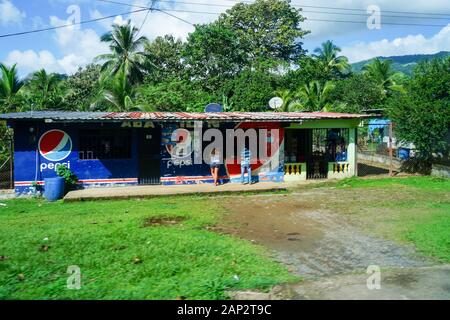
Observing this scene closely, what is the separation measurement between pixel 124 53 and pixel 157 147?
19371 millimetres

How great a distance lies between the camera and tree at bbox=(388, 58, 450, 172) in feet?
49.0

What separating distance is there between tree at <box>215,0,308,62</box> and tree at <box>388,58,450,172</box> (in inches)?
763

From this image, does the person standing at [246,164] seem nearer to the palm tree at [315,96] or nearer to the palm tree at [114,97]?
the palm tree at [114,97]

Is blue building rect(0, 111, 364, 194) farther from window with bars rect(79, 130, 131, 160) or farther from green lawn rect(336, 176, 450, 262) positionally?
green lawn rect(336, 176, 450, 262)

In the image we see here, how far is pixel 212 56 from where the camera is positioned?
1119 inches

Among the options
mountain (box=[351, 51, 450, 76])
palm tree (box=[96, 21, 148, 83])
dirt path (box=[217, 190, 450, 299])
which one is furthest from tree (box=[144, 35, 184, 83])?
dirt path (box=[217, 190, 450, 299])

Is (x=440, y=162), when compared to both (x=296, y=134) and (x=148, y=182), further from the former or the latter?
(x=148, y=182)

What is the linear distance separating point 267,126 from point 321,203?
14.9 feet

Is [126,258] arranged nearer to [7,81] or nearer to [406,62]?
[7,81]

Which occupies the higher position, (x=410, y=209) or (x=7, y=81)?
(x=7, y=81)

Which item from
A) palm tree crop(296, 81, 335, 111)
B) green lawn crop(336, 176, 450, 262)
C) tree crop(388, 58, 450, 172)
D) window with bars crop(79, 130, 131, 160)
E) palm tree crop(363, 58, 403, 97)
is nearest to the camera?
green lawn crop(336, 176, 450, 262)

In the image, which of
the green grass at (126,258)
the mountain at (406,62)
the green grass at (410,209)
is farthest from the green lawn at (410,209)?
the mountain at (406,62)

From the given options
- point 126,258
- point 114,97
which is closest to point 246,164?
point 126,258
